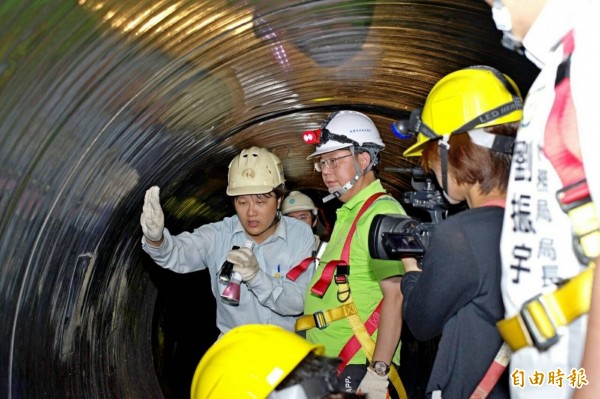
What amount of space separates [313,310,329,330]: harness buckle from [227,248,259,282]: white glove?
2.12 ft

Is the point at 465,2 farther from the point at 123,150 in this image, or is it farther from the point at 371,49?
the point at 123,150

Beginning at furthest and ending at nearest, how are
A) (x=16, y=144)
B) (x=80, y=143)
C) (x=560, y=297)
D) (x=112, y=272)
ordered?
1. (x=112, y=272)
2. (x=80, y=143)
3. (x=16, y=144)
4. (x=560, y=297)

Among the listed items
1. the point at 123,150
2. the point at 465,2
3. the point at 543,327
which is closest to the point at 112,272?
the point at 123,150

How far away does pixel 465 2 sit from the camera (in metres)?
3.53

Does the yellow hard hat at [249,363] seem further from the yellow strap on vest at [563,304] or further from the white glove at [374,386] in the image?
the white glove at [374,386]

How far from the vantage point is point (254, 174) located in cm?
508

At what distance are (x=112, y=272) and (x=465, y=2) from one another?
3064mm

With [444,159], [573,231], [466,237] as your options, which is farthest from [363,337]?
[573,231]

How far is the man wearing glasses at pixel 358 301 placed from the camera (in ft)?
12.0

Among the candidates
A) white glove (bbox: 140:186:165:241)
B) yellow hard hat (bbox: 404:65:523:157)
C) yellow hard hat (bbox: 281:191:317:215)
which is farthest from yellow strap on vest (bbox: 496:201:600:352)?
yellow hard hat (bbox: 281:191:317:215)

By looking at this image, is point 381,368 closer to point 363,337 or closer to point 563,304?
point 363,337

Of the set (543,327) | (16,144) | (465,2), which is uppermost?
(465,2)

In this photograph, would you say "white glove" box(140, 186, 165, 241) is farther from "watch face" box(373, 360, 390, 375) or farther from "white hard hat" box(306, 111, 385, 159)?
"watch face" box(373, 360, 390, 375)

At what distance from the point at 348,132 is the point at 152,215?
1.43 m
